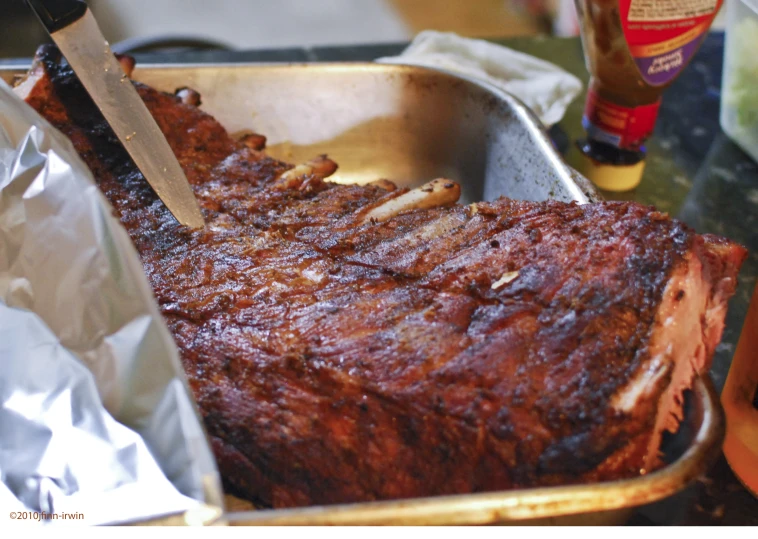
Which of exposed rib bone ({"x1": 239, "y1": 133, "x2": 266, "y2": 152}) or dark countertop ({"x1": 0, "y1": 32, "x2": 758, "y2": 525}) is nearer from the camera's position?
dark countertop ({"x1": 0, "y1": 32, "x2": 758, "y2": 525})

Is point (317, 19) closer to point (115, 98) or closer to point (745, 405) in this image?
point (115, 98)

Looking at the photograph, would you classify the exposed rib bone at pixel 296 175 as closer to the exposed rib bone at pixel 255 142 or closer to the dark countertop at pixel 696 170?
the exposed rib bone at pixel 255 142

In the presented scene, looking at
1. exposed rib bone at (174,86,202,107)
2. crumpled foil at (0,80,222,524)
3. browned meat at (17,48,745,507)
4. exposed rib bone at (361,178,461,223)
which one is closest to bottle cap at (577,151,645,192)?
exposed rib bone at (361,178,461,223)

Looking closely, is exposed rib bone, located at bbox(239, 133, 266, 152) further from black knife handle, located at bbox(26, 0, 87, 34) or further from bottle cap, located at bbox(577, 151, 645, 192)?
bottle cap, located at bbox(577, 151, 645, 192)

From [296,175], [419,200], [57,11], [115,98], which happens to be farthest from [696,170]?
[57,11]

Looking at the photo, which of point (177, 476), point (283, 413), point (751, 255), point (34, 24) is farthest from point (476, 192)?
point (34, 24)

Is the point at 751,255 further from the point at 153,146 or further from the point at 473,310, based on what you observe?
the point at 153,146

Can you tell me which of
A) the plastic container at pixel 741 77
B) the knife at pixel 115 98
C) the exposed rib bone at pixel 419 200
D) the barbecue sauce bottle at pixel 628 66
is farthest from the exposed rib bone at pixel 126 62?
the plastic container at pixel 741 77
